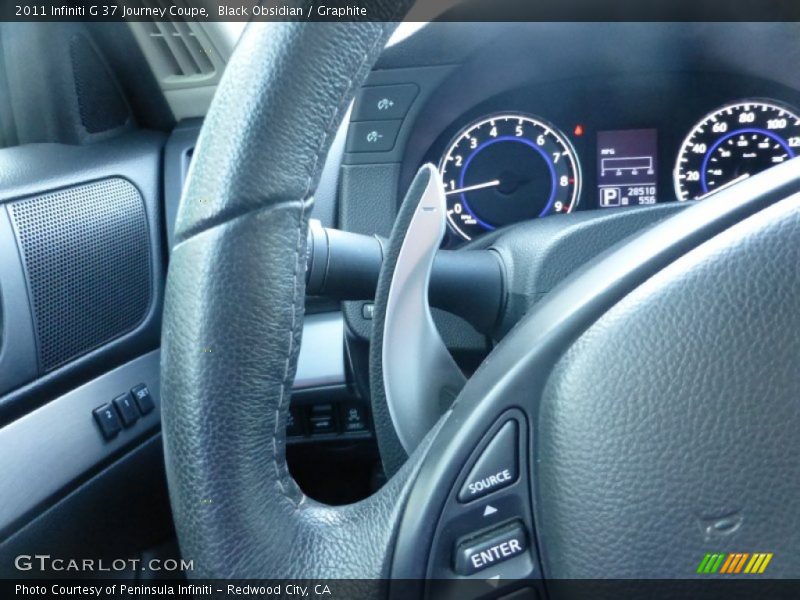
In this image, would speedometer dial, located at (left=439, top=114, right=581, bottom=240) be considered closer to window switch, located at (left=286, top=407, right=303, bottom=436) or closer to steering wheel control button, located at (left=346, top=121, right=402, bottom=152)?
steering wheel control button, located at (left=346, top=121, right=402, bottom=152)

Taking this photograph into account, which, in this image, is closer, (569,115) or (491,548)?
(491,548)

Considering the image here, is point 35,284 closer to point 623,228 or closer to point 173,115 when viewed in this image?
point 173,115

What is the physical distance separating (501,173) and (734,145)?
419 mm

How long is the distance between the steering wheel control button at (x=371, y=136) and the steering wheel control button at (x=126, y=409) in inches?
21.0

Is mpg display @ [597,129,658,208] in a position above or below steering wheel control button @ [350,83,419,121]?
below

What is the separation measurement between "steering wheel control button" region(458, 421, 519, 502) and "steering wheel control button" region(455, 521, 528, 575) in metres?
0.03

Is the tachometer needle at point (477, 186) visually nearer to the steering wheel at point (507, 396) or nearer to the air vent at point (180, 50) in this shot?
the air vent at point (180, 50)

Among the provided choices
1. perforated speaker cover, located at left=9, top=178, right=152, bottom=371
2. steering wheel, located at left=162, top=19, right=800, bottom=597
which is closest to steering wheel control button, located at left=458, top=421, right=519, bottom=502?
steering wheel, located at left=162, top=19, right=800, bottom=597

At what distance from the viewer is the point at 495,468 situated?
0.57m

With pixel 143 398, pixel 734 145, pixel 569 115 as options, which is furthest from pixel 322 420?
pixel 734 145

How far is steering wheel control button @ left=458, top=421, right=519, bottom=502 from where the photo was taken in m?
0.57

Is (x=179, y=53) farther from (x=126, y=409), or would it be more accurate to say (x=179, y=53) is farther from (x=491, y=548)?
(x=491, y=548)

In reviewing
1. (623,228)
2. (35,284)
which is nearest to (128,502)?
(35,284)

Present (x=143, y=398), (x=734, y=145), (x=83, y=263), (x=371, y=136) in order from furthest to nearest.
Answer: (x=734, y=145) < (x=371, y=136) < (x=143, y=398) < (x=83, y=263)
